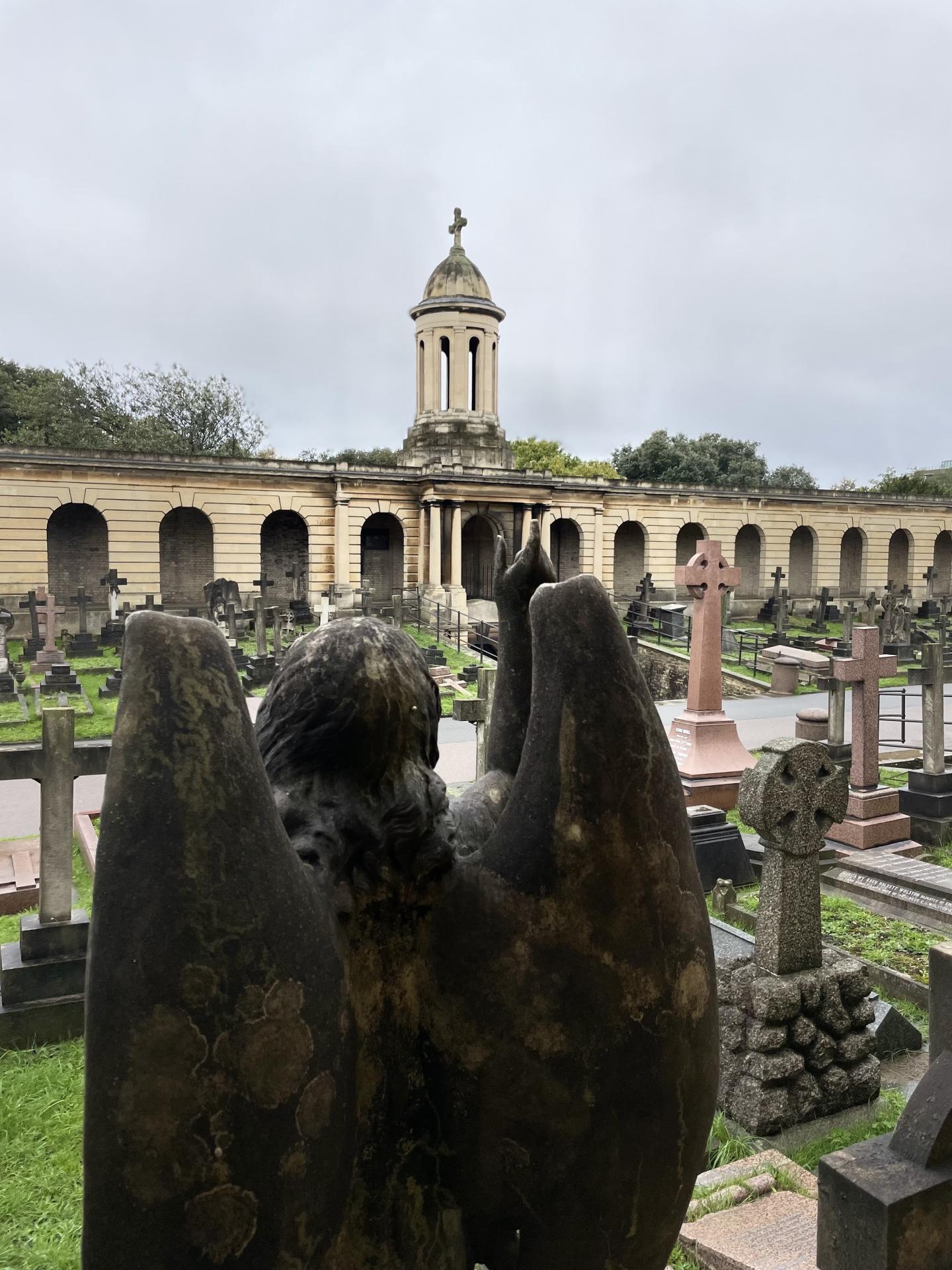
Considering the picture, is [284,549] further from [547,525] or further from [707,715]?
[707,715]

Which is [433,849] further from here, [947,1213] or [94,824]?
[94,824]

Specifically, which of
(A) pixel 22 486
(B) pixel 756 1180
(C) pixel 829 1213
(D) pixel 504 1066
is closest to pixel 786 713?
(B) pixel 756 1180

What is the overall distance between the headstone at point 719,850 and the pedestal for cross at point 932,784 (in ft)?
7.47

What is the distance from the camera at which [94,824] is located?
27.7 ft

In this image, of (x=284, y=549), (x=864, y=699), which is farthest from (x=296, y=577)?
(x=864, y=699)

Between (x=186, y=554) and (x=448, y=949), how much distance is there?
31.2 m

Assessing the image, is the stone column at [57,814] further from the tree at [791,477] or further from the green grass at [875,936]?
the tree at [791,477]

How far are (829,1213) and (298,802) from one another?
174cm

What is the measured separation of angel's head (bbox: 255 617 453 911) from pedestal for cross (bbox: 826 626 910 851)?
7068 millimetres

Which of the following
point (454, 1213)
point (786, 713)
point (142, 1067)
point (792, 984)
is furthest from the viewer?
point (786, 713)

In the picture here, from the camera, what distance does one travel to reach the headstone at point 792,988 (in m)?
3.90

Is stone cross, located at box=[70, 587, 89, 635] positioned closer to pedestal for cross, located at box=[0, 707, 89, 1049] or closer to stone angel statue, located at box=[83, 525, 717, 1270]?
pedestal for cross, located at box=[0, 707, 89, 1049]

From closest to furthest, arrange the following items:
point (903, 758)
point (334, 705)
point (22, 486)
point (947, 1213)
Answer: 1. point (334, 705)
2. point (947, 1213)
3. point (903, 758)
4. point (22, 486)

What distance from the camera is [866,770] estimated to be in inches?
335
